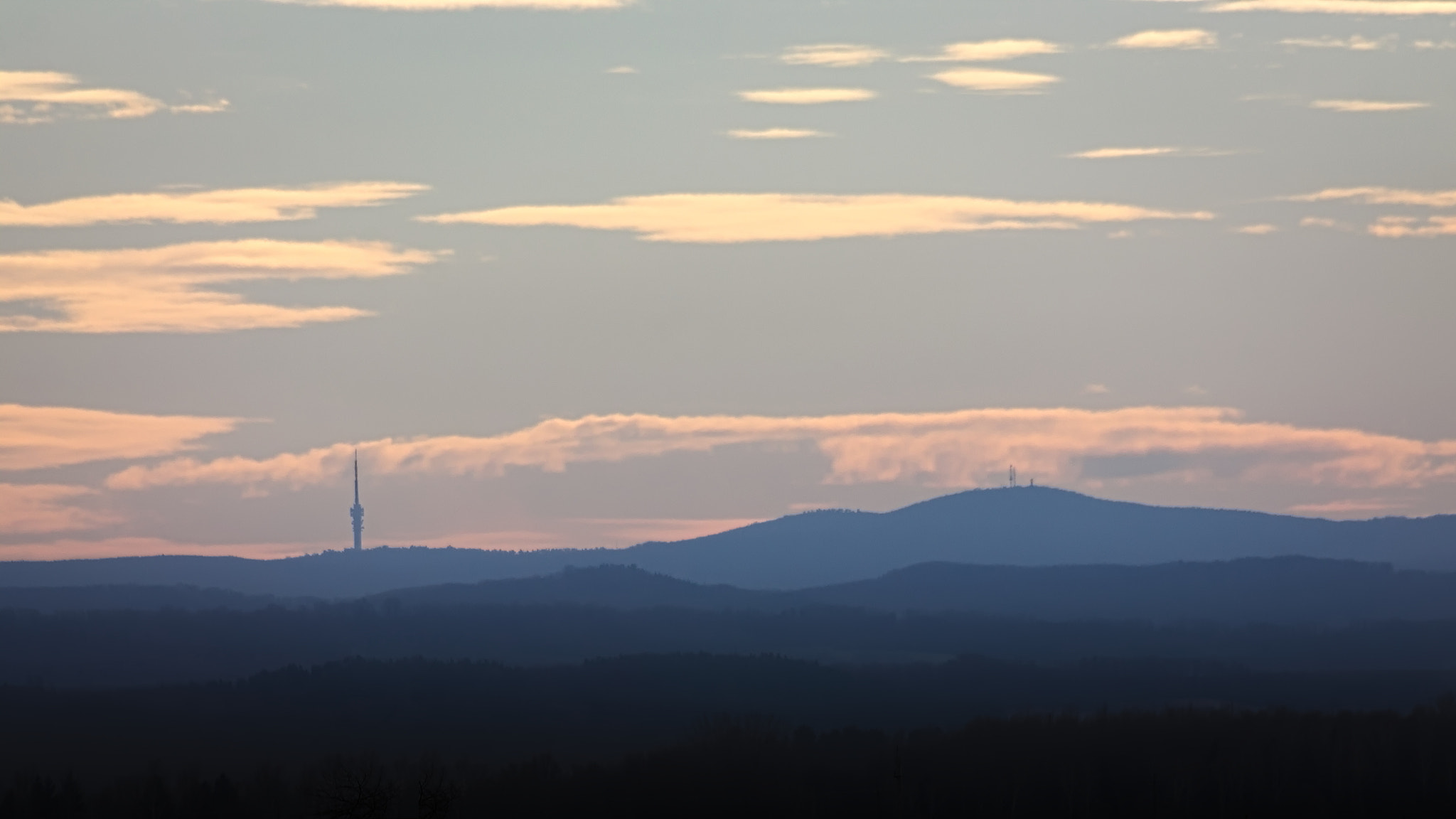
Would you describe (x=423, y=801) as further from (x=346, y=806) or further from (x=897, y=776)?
(x=897, y=776)

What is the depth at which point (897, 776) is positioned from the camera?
179 meters

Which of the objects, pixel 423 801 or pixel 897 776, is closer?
pixel 423 801

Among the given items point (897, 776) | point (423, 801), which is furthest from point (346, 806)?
point (897, 776)

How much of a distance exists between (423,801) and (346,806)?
320 centimetres

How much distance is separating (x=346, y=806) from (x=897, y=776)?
99513 mm

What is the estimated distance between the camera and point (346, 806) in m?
84.3

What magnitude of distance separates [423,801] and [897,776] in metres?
99.8

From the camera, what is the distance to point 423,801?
83250 millimetres

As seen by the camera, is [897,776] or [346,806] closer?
[346,806]
